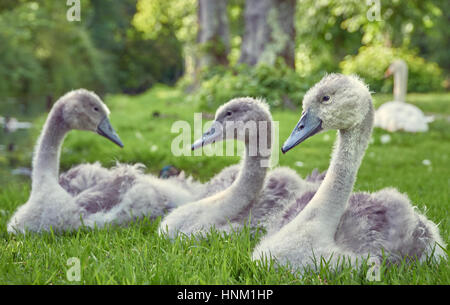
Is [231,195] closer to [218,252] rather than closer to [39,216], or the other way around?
[218,252]

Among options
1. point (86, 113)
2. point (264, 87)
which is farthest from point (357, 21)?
point (86, 113)

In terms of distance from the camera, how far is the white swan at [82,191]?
13.9 ft

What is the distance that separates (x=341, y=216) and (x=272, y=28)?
10.1m

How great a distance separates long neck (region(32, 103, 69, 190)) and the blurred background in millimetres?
1096

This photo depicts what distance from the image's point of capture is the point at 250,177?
4.08 meters

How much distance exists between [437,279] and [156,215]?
260 cm

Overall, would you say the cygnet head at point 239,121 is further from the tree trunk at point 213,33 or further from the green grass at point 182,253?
the tree trunk at point 213,33

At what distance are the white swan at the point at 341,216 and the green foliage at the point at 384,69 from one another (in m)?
15.9

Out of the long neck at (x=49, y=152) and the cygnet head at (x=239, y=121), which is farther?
the long neck at (x=49, y=152)

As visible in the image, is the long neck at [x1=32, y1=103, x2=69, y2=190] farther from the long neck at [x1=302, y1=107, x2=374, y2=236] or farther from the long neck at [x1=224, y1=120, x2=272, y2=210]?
the long neck at [x1=302, y1=107, x2=374, y2=236]

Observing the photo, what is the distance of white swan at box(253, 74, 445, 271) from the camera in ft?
10.2

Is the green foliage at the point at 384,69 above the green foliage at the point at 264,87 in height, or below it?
above

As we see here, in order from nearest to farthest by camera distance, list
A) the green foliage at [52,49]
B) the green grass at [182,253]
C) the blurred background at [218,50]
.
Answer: the green grass at [182,253] → the blurred background at [218,50] → the green foliage at [52,49]

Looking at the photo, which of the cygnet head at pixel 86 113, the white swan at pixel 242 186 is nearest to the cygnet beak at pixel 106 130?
the cygnet head at pixel 86 113
